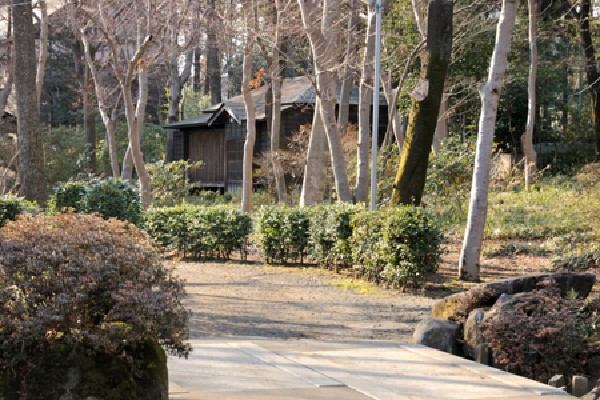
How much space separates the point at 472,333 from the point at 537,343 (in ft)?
2.57

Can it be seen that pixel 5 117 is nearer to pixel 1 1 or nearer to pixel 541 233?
pixel 1 1

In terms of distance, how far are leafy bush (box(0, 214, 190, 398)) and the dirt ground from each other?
3792 mm

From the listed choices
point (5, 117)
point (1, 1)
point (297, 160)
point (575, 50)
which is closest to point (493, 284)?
point (297, 160)

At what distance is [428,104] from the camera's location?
707 inches

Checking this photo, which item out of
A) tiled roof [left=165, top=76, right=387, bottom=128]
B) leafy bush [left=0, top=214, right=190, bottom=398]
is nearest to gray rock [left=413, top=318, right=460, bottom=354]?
leafy bush [left=0, top=214, right=190, bottom=398]

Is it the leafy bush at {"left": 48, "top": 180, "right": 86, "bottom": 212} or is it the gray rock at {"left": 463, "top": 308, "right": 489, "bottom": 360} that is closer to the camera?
the gray rock at {"left": 463, "top": 308, "right": 489, "bottom": 360}

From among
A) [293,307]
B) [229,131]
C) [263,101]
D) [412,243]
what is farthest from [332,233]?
[229,131]

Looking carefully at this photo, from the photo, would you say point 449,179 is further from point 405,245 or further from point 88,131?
point 88,131

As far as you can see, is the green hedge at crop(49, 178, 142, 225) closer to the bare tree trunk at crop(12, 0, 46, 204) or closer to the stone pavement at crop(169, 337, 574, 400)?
the bare tree trunk at crop(12, 0, 46, 204)

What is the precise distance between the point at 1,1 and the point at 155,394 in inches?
1282

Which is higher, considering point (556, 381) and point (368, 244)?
point (368, 244)

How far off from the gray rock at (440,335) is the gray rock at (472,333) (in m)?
0.12

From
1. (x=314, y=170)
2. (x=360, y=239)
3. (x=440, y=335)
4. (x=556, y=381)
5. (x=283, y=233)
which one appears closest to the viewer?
(x=556, y=381)

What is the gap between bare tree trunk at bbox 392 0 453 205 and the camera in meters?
17.9
